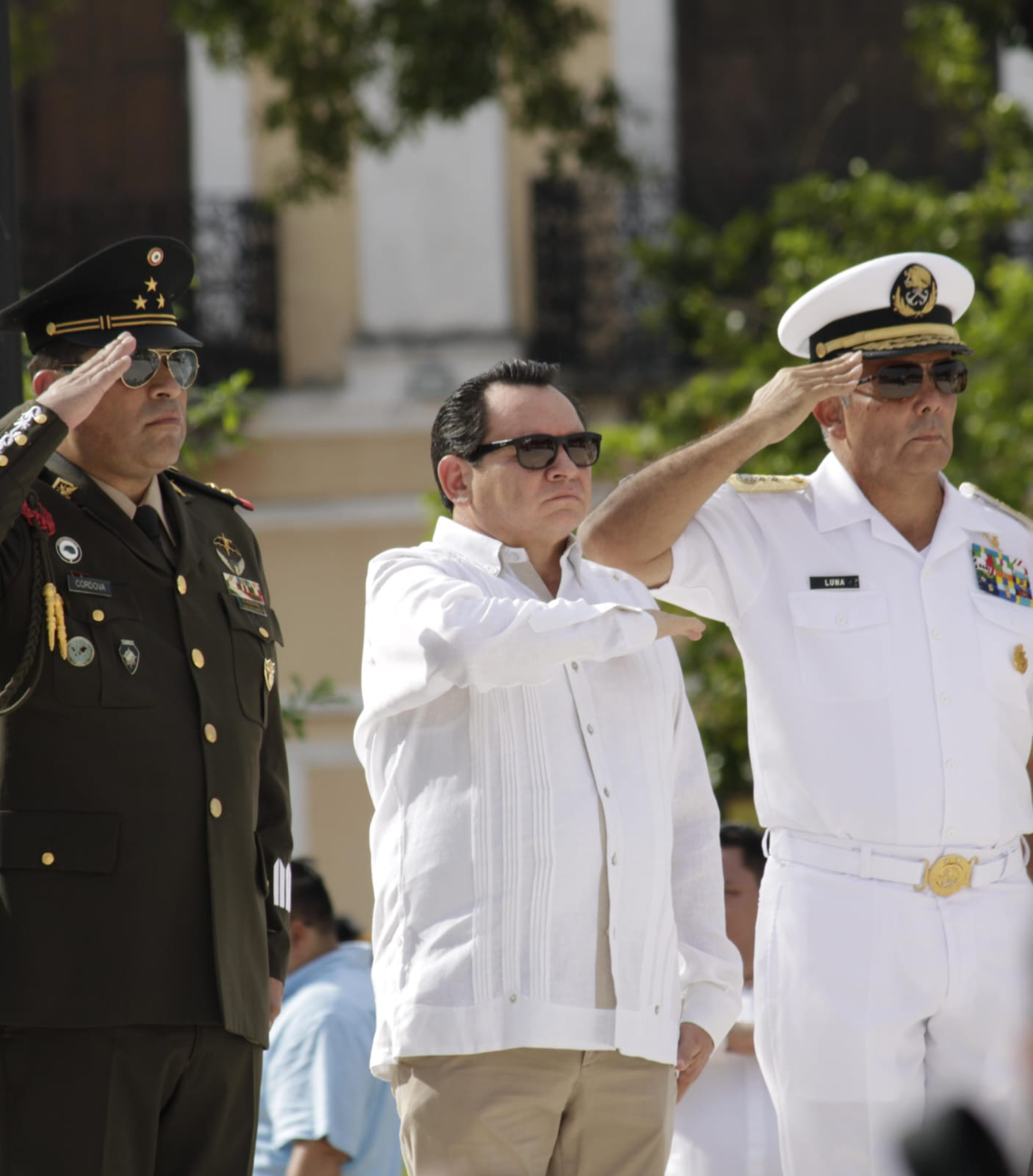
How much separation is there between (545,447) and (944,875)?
43.9 inches

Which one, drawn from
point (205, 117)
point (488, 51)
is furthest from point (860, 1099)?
point (205, 117)

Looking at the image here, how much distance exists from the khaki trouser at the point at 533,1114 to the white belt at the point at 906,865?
2.11ft

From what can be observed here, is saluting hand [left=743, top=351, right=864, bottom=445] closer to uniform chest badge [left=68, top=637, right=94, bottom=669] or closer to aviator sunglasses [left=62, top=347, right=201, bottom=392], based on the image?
aviator sunglasses [left=62, top=347, right=201, bottom=392]

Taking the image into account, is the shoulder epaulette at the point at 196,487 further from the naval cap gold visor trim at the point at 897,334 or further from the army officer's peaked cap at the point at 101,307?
the naval cap gold visor trim at the point at 897,334

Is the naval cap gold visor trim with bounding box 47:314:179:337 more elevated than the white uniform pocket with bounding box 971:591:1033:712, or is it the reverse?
the naval cap gold visor trim with bounding box 47:314:179:337

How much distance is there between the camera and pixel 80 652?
12.1ft

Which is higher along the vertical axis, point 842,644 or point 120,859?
point 842,644

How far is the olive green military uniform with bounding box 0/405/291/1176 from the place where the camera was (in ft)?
11.7

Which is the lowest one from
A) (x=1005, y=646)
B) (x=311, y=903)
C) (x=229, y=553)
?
(x=311, y=903)

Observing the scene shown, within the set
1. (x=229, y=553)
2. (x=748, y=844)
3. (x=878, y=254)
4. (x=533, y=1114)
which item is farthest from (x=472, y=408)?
(x=878, y=254)

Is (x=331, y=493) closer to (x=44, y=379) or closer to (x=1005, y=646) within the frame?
(x=1005, y=646)

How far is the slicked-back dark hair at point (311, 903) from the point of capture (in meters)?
6.09

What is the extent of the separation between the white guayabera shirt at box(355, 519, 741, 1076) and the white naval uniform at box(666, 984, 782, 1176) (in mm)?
1258

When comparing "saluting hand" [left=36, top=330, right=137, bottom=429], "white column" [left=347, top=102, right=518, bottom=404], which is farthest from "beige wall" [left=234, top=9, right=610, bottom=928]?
"saluting hand" [left=36, top=330, right=137, bottom=429]
